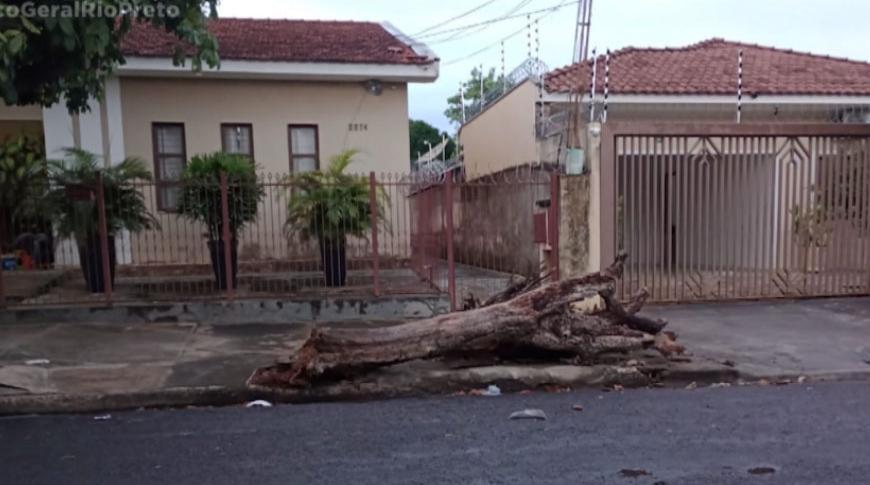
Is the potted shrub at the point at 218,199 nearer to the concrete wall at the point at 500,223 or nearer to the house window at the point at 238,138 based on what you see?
the house window at the point at 238,138

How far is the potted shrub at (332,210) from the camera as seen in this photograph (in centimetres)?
860

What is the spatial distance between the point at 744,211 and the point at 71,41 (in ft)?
28.4

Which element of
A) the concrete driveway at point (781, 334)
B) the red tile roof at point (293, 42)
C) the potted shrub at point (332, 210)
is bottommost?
the concrete driveway at point (781, 334)

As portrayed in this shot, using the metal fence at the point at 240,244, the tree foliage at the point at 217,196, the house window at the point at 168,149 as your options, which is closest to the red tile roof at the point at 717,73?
the metal fence at the point at 240,244

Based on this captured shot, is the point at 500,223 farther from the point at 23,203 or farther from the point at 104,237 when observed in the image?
the point at 23,203

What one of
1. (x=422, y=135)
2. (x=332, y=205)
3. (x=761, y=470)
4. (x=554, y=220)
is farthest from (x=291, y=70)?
(x=422, y=135)

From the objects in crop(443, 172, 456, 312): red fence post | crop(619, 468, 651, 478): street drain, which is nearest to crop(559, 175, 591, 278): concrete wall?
crop(443, 172, 456, 312): red fence post

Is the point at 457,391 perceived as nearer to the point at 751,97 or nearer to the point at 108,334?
the point at 108,334

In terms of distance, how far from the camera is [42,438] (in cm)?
441

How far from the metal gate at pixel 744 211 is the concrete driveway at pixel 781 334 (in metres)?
0.40

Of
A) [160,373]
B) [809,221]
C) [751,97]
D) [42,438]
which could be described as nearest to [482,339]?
[160,373]

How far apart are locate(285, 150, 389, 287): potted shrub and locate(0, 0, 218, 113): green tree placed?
2992 millimetres

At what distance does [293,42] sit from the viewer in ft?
39.6

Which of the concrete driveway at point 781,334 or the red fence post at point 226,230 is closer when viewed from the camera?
the concrete driveway at point 781,334
